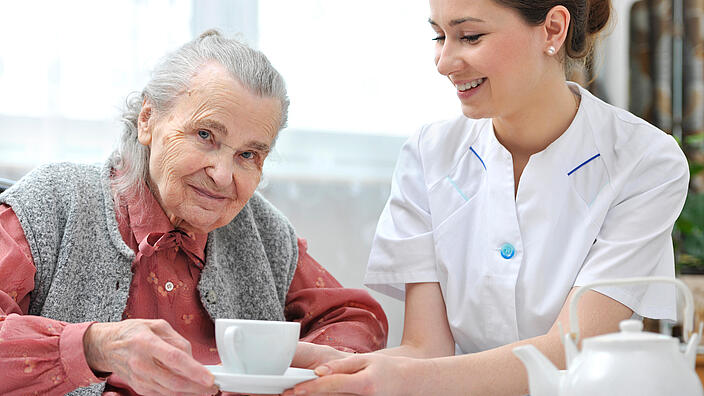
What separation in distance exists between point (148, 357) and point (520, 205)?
808 millimetres

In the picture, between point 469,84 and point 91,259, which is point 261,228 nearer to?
point 91,259

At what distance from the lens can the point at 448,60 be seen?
56.6 inches

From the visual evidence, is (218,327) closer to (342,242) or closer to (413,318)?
(413,318)

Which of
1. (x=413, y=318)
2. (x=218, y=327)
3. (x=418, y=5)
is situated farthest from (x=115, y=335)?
(x=418, y=5)

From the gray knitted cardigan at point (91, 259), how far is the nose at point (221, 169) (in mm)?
191

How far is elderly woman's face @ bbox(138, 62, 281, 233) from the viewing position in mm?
1354

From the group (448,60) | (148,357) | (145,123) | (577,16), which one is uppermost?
(577,16)

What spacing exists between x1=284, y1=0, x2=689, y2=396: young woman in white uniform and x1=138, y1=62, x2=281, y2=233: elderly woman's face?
0.33 m

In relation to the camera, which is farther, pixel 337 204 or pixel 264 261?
pixel 337 204

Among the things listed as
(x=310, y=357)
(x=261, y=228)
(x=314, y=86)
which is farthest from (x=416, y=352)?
(x=314, y=86)

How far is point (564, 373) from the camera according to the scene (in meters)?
0.79

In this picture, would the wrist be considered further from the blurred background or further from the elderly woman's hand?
the blurred background

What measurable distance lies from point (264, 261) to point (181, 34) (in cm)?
98

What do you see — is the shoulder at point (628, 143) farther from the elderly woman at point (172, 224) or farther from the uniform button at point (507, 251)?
the elderly woman at point (172, 224)
